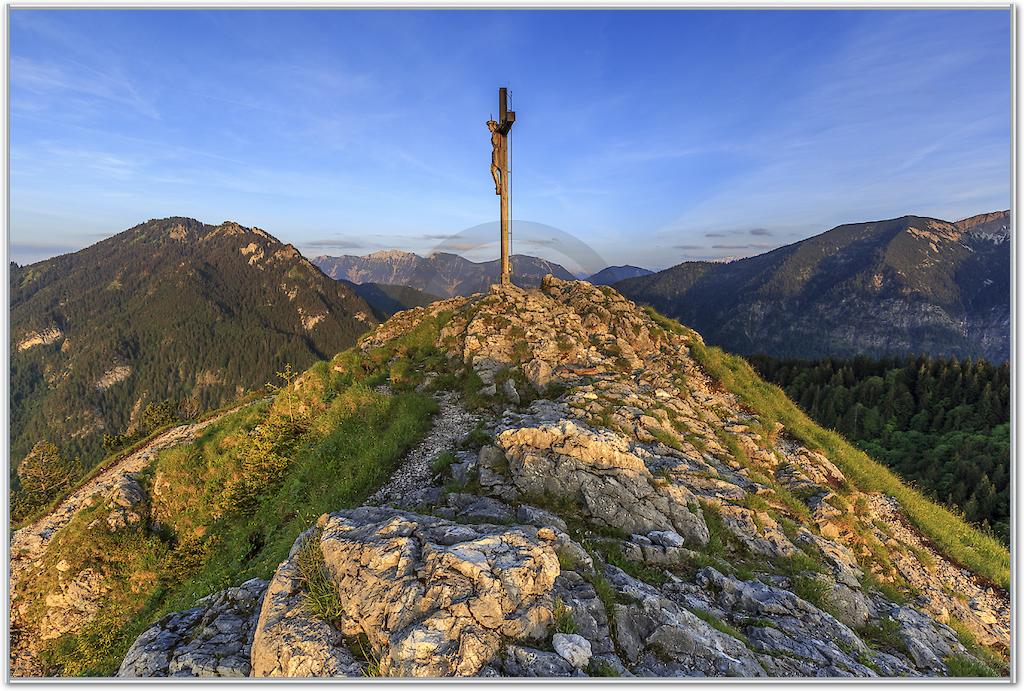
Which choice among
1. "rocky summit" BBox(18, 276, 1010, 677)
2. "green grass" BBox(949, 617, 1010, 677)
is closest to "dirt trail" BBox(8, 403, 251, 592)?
"rocky summit" BBox(18, 276, 1010, 677)

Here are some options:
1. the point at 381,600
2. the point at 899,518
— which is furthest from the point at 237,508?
the point at 899,518

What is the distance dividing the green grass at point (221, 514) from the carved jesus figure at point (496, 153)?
43.1ft

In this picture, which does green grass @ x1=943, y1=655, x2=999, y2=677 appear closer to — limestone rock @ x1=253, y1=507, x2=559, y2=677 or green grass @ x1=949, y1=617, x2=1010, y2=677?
green grass @ x1=949, y1=617, x2=1010, y2=677

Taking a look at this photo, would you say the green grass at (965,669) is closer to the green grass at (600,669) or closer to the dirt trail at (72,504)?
the green grass at (600,669)

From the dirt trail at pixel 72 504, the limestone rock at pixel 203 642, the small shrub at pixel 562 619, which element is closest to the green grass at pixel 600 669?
the small shrub at pixel 562 619

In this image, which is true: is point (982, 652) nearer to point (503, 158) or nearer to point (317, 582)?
point (317, 582)

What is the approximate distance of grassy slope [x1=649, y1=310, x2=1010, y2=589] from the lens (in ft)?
45.1

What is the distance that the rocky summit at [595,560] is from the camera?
215 inches

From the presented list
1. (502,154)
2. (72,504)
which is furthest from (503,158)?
Result: (72,504)

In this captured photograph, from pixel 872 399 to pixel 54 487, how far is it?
339 feet

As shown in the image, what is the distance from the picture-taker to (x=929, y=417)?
47562 millimetres

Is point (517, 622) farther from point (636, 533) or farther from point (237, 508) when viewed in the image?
point (237, 508)

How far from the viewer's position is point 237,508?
592 inches

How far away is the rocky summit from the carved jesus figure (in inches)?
341
